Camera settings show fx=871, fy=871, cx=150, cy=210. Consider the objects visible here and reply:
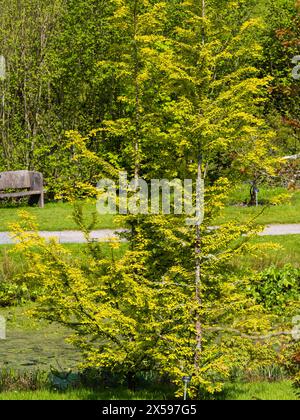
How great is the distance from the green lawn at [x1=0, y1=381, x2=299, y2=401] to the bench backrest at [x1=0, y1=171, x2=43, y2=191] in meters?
14.1

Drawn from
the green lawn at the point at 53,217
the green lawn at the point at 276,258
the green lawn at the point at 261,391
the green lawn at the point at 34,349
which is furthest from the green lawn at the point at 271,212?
the green lawn at the point at 261,391

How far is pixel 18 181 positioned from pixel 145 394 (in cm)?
1459

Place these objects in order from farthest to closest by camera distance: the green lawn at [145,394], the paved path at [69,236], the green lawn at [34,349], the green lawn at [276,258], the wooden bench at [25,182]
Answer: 1. the wooden bench at [25,182]
2. the paved path at [69,236]
3. the green lawn at [276,258]
4. the green lawn at [34,349]
5. the green lawn at [145,394]

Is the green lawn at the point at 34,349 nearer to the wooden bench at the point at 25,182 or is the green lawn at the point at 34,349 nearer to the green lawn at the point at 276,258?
the green lawn at the point at 276,258

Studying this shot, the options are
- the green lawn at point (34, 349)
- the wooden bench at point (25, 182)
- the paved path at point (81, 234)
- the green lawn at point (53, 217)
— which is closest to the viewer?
the green lawn at point (34, 349)

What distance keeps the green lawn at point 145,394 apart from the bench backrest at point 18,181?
14.1 metres

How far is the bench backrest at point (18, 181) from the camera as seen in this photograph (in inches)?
960

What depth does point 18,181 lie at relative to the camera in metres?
24.4

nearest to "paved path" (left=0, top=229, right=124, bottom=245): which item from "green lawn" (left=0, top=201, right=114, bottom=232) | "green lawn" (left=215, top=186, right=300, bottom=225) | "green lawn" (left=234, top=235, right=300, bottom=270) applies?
"green lawn" (left=0, top=201, right=114, bottom=232)

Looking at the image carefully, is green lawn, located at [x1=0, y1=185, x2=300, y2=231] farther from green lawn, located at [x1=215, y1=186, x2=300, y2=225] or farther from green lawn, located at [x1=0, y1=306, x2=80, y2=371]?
green lawn, located at [x1=0, y1=306, x2=80, y2=371]

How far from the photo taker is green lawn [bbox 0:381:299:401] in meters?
10.2

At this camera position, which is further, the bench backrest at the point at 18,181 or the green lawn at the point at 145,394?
the bench backrest at the point at 18,181

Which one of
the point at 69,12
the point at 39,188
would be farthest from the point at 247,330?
the point at 69,12

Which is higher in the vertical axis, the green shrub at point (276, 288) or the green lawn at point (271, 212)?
the green lawn at point (271, 212)
